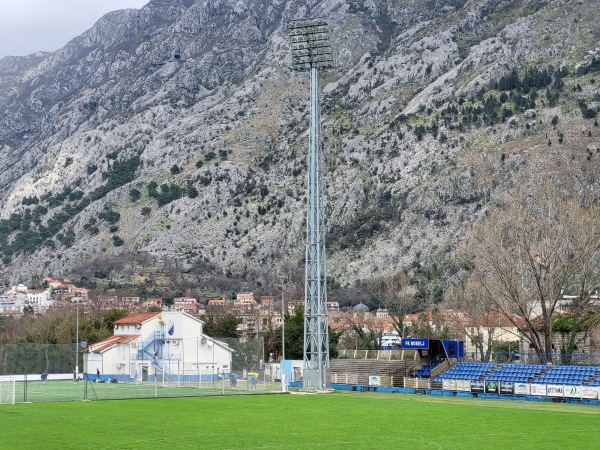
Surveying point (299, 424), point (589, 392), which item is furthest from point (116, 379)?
point (299, 424)

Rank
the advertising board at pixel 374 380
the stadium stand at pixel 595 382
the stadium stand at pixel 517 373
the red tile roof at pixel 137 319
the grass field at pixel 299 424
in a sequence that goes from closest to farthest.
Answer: the grass field at pixel 299 424 < the stadium stand at pixel 595 382 < the stadium stand at pixel 517 373 < the advertising board at pixel 374 380 < the red tile roof at pixel 137 319

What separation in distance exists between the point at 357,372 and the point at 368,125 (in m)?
128

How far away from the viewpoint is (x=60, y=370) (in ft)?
219

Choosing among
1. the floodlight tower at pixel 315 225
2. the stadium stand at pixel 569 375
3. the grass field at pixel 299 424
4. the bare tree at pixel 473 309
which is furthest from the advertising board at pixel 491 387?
the bare tree at pixel 473 309

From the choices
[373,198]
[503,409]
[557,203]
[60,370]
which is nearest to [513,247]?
[557,203]

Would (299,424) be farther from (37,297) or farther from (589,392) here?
(37,297)

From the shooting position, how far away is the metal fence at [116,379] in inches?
2263

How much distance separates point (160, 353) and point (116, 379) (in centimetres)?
404

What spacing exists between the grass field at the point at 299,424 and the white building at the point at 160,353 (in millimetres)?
16617

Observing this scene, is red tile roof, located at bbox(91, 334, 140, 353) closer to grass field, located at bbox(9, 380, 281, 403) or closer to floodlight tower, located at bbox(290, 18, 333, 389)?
grass field, located at bbox(9, 380, 281, 403)

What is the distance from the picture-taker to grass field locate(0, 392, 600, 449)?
29016 millimetres

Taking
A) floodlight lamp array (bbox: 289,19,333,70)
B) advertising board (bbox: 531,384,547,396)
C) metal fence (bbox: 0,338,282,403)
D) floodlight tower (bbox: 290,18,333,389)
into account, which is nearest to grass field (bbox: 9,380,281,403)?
metal fence (bbox: 0,338,282,403)

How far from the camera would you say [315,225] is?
2453 inches

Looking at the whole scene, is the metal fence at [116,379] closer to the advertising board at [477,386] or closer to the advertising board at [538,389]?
the advertising board at [477,386]
